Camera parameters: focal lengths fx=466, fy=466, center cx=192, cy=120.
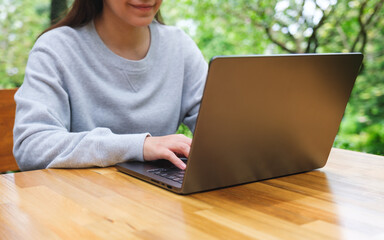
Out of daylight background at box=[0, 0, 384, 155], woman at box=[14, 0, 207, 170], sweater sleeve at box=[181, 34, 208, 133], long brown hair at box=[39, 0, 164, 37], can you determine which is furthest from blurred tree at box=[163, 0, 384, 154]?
long brown hair at box=[39, 0, 164, 37]

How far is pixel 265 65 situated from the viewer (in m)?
0.87

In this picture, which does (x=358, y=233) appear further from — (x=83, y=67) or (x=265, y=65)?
(x=83, y=67)

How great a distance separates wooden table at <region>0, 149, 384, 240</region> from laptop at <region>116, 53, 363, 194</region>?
0.04 metres

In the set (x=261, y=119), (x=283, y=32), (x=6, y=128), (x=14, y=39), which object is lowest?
(x=14, y=39)

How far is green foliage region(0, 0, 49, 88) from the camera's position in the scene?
4938 millimetres

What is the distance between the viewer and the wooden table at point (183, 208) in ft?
2.43

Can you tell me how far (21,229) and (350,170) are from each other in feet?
2.65

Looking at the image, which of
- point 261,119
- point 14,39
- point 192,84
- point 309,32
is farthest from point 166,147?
point 14,39

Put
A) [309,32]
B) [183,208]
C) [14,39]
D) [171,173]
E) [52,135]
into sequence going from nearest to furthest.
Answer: [183,208] < [171,173] < [52,135] < [309,32] < [14,39]

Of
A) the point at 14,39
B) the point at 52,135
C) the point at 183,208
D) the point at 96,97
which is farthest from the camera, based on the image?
the point at 14,39

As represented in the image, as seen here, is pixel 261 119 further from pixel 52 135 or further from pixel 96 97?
pixel 96 97

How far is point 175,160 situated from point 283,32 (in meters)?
3.40

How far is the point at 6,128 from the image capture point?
5.31 feet

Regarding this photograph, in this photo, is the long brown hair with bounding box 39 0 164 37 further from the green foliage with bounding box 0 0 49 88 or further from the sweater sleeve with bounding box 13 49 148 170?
the green foliage with bounding box 0 0 49 88
